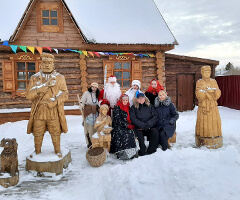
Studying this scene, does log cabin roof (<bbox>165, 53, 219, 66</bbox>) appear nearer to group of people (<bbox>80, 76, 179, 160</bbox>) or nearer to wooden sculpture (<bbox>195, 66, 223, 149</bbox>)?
wooden sculpture (<bbox>195, 66, 223, 149</bbox>)

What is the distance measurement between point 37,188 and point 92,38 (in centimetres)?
604

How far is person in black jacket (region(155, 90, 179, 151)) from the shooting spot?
14.0 feet

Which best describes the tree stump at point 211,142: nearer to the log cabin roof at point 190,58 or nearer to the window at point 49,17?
the log cabin roof at point 190,58

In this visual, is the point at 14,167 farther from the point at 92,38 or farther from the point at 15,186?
the point at 92,38

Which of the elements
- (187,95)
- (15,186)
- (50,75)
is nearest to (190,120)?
(187,95)

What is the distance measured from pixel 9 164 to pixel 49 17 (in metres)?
6.42

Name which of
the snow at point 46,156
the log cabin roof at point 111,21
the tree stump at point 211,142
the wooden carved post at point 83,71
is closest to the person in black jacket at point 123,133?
the snow at point 46,156

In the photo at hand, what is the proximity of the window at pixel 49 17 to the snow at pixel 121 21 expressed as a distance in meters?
0.69

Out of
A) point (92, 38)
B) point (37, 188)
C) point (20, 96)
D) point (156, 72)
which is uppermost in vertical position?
point (92, 38)

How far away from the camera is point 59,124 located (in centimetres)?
362

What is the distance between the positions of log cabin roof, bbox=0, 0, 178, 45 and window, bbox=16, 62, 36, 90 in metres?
1.10

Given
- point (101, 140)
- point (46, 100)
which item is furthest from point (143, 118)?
point (46, 100)

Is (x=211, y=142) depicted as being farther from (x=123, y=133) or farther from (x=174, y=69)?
(x=174, y=69)

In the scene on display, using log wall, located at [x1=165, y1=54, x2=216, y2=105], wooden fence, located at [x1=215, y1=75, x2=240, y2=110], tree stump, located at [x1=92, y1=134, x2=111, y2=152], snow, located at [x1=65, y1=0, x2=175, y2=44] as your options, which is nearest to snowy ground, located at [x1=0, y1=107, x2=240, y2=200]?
tree stump, located at [x1=92, y1=134, x2=111, y2=152]
